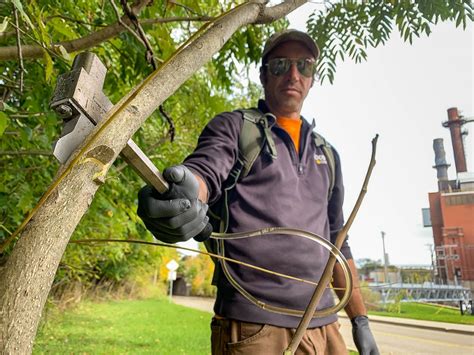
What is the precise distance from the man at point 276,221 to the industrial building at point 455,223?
305 millimetres

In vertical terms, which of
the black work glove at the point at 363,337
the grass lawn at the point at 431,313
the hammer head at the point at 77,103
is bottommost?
the black work glove at the point at 363,337

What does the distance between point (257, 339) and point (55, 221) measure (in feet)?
2.04

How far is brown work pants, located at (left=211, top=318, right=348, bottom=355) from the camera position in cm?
87

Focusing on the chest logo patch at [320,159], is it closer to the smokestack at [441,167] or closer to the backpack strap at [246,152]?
Result: the backpack strap at [246,152]

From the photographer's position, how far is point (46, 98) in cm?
131

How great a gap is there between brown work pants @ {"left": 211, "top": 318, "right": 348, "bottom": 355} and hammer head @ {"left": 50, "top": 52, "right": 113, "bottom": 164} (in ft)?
2.06

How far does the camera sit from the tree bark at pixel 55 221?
355 mm

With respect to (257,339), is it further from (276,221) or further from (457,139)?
(457,139)

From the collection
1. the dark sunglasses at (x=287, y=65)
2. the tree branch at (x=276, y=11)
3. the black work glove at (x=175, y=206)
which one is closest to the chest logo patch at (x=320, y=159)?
the dark sunglasses at (x=287, y=65)

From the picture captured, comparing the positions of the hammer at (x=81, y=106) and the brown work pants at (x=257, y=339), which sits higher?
the hammer at (x=81, y=106)

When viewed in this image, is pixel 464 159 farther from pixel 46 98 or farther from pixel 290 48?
pixel 46 98

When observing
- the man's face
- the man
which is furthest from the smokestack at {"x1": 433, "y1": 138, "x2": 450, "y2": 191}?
the man's face

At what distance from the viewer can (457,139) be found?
130cm

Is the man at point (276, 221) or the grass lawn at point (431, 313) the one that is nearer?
the man at point (276, 221)
